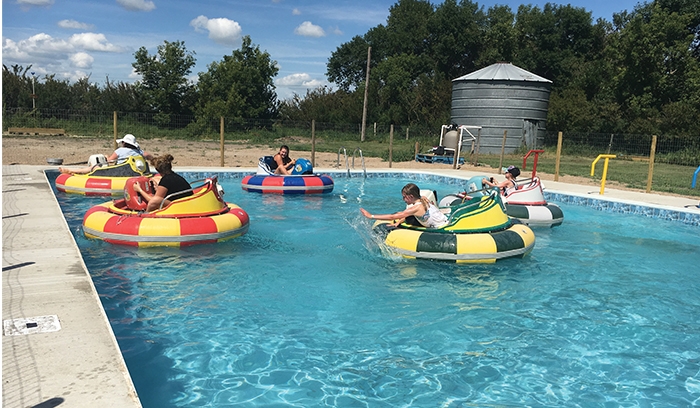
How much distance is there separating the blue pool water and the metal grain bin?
63.5 feet

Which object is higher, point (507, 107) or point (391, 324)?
point (507, 107)

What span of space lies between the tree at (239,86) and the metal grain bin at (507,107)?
13.6 m

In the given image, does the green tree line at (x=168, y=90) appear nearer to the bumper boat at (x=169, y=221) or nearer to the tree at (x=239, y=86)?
the tree at (x=239, y=86)

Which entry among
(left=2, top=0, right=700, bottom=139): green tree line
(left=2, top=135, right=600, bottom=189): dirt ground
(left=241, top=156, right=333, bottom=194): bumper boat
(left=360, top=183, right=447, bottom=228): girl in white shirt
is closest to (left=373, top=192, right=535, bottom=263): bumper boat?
(left=360, top=183, right=447, bottom=228): girl in white shirt

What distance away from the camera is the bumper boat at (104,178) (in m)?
11.7

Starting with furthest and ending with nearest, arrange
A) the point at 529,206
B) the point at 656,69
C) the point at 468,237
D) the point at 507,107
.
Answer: the point at 656,69 < the point at 507,107 < the point at 529,206 < the point at 468,237

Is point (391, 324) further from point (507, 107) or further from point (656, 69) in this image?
point (656, 69)

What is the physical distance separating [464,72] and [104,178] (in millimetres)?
40929

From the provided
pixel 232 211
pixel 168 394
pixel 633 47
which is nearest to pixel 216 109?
pixel 633 47

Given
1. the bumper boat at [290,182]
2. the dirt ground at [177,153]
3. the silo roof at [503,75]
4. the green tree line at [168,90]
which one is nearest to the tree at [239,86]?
the green tree line at [168,90]

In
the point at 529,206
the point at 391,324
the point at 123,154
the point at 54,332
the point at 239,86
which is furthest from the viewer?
the point at 239,86

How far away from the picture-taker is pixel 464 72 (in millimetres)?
48312

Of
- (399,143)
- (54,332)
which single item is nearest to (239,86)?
(399,143)

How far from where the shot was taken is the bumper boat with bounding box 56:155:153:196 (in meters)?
11.7
